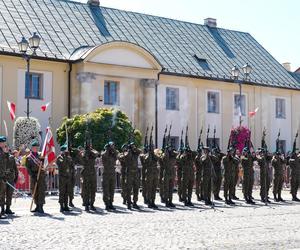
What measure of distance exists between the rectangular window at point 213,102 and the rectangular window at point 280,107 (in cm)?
484

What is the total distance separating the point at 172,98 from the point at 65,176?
17803 mm

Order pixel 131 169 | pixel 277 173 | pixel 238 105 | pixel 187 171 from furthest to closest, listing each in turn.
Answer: pixel 238 105
pixel 277 173
pixel 187 171
pixel 131 169

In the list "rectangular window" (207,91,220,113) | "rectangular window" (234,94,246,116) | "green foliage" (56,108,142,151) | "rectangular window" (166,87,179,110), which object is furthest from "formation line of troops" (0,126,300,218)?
"rectangular window" (234,94,246,116)

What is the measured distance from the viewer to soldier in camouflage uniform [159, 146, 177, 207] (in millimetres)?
16875

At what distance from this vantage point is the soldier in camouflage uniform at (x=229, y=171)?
18.2 m

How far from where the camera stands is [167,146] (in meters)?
17.3

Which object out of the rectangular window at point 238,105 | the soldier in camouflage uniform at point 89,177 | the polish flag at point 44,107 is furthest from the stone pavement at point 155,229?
the rectangular window at point 238,105

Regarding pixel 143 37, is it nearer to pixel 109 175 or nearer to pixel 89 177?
pixel 109 175

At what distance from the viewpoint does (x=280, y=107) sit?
3781 cm

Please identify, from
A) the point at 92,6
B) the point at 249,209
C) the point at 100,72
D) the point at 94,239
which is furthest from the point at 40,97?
the point at 94,239

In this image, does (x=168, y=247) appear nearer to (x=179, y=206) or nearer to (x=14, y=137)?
(x=179, y=206)

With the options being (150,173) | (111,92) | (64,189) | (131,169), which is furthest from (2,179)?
(111,92)

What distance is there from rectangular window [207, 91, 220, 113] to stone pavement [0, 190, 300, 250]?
18154 millimetres

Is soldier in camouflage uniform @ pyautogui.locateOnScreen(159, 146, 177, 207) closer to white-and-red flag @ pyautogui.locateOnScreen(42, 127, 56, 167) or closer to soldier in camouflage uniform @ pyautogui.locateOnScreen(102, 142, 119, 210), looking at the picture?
soldier in camouflage uniform @ pyautogui.locateOnScreen(102, 142, 119, 210)
